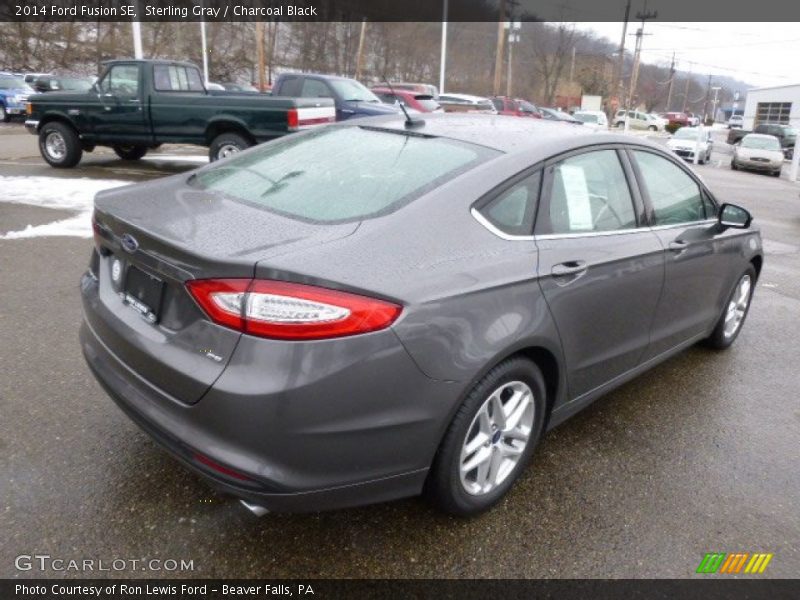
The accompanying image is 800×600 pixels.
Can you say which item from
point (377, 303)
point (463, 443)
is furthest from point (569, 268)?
point (377, 303)

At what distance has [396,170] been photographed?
2611mm

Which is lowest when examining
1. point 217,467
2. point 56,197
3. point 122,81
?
point 56,197

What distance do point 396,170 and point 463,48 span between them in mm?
71275

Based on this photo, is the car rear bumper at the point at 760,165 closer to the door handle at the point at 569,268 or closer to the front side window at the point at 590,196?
the front side window at the point at 590,196

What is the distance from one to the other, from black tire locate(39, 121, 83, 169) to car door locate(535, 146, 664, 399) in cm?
1071

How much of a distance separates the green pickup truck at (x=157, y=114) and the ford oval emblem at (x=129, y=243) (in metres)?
7.60

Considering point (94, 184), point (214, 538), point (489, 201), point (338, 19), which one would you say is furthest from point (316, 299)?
point (338, 19)

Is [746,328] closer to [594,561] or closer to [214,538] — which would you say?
[594,561]

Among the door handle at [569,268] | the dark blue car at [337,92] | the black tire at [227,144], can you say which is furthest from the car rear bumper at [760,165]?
the door handle at [569,268]

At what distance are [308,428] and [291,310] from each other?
1.21 feet

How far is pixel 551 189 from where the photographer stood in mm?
2686

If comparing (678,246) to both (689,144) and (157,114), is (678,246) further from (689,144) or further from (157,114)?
(689,144)

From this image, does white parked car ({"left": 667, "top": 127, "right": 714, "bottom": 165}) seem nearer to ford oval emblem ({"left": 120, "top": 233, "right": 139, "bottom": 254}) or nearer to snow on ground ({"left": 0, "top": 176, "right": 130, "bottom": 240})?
snow on ground ({"left": 0, "top": 176, "right": 130, "bottom": 240})

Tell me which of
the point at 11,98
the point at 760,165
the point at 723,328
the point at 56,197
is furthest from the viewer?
the point at 760,165
